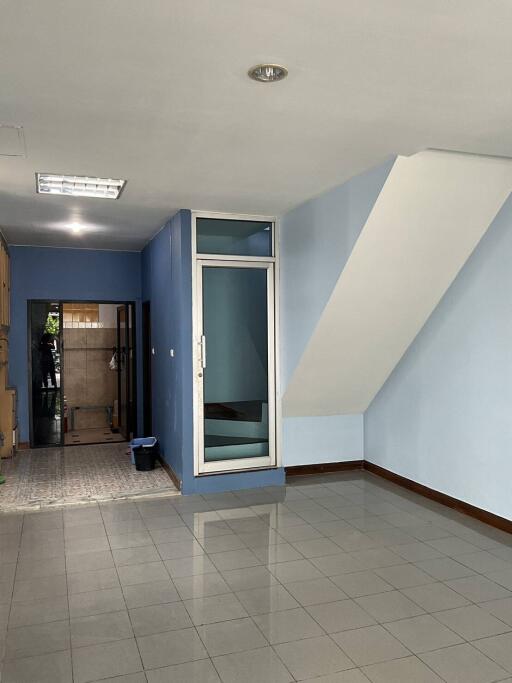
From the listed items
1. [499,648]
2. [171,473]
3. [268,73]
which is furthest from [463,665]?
[171,473]

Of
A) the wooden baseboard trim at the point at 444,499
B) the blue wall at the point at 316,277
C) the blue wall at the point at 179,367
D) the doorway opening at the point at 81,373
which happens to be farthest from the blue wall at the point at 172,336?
the wooden baseboard trim at the point at 444,499

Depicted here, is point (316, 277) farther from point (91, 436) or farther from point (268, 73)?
point (91, 436)

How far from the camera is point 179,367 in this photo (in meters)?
5.89

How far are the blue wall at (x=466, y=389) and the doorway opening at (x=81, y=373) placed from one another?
4073mm

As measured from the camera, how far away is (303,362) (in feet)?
18.6

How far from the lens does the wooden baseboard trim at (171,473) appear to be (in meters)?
5.84

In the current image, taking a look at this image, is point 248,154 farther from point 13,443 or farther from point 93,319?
point 93,319

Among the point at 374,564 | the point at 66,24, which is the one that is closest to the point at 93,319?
the point at 374,564

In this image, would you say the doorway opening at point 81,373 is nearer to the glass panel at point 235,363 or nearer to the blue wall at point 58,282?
the blue wall at point 58,282

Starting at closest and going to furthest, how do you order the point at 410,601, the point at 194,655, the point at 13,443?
the point at 194,655 → the point at 410,601 → the point at 13,443

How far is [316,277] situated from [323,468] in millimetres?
2148

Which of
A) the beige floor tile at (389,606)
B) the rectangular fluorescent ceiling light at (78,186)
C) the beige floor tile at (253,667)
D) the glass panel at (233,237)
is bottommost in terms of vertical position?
the beige floor tile at (253,667)

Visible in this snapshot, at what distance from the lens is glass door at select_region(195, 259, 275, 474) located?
19.3 ft

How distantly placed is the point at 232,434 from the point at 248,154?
2.94 metres
